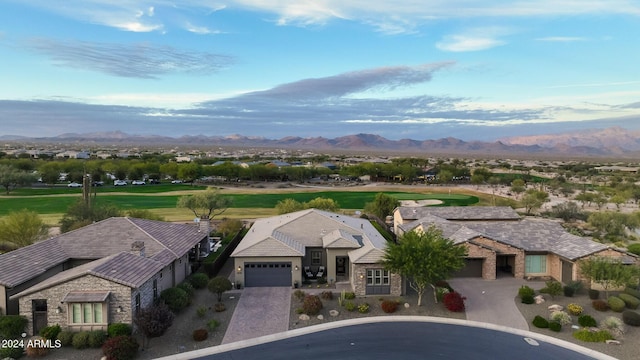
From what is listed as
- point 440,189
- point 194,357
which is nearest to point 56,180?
point 440,189

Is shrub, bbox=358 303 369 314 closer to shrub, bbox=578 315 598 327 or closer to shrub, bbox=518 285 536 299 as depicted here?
shrub, bbox=518 285 536 299

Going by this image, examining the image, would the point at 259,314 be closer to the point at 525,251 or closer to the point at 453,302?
the point at 453,302

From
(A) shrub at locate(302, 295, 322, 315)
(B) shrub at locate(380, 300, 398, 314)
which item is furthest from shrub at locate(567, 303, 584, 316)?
(A) shrub at locate(302, 295, 322, 315)

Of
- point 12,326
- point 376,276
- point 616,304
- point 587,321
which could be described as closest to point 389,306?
point 376,276

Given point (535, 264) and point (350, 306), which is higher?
point (535, 264)

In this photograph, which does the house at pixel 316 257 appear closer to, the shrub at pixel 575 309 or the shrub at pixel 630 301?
the shrub at pixel 575 309

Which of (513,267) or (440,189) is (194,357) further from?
(440,189)
